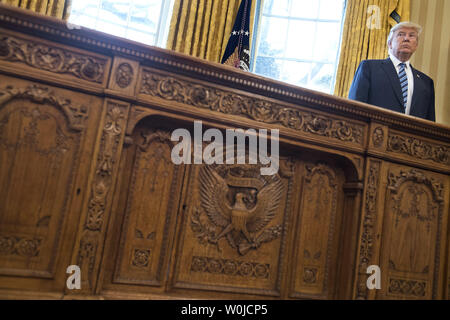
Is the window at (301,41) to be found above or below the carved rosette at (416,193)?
above

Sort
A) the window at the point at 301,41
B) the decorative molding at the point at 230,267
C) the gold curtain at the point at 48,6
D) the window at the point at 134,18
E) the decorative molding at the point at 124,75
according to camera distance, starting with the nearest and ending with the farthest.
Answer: the decorative molding at the point at 124,75 < the decorative molding at the point at 230,267 < the gold curtain at the point at 48,6 < the window at the point at 134,18 < the window at the point at 301,41

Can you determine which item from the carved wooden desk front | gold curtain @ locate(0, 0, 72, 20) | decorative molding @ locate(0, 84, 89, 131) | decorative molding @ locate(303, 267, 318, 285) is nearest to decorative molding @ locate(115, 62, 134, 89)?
the carved wooden desk front

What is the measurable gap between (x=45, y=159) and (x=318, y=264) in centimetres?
140

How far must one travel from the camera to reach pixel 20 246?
1696mm

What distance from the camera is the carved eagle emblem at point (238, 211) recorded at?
2084 mm

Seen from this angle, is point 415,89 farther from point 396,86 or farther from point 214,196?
point 214,196

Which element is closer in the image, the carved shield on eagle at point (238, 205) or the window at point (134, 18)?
the carved shield on eagle at point (238, 205)

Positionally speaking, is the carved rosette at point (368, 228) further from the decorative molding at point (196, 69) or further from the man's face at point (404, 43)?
the man's face at point (404, 43)

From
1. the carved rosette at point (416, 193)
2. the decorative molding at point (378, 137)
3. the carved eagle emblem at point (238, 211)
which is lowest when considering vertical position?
the carved eagle emblem at point (238, 211)

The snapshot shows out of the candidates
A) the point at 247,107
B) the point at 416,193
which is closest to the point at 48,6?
the point at 247,107

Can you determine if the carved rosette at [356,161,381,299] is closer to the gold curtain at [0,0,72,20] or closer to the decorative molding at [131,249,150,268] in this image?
the decorative molding at [131,249,150,268]

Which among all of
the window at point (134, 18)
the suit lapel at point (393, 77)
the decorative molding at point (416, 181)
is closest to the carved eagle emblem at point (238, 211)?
the decorative molding at point (416, 181)

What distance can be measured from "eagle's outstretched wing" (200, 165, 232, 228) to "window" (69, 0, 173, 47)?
2.86m

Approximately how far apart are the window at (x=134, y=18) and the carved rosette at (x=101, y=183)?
2952 mm
